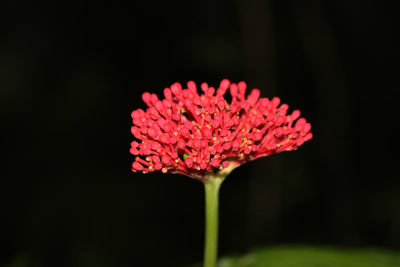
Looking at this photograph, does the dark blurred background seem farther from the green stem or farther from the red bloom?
the red bloom

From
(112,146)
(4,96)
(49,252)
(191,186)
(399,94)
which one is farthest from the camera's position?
(4,96)

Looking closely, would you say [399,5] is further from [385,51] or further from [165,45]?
[165,45]

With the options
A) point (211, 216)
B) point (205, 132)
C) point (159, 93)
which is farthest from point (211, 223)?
point (159, 93)

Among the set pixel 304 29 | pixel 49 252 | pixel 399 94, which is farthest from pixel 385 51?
pixel 49 252

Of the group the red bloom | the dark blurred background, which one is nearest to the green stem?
the red bloom

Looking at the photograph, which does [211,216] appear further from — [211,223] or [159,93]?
[159,93]

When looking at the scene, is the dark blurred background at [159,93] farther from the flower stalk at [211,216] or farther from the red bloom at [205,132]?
the red bloom at [205,132]

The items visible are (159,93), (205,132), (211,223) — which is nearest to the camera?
(205,132)
